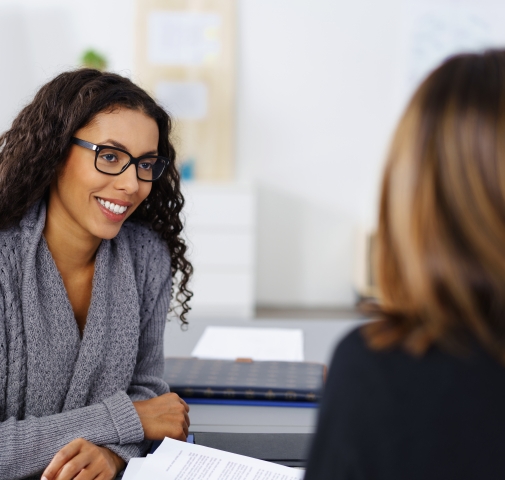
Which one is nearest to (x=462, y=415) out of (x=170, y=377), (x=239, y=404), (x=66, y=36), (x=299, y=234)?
(x=239, y=404)

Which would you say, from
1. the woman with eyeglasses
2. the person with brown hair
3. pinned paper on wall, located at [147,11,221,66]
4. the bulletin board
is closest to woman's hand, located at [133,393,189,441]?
the woman with eyeglasses

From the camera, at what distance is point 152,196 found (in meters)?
1.59

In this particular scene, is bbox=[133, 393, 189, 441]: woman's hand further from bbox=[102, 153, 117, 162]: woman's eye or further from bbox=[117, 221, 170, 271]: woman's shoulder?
bbox=[102, 153, 117, 162]: woman's eye

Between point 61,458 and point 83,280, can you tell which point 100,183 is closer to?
point 83,280

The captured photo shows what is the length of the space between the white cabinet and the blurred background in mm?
299

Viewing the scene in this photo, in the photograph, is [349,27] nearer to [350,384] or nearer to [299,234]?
[299,234]

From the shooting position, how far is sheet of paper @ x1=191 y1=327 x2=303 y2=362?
5.58 feet

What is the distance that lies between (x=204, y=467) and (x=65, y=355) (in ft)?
1.33

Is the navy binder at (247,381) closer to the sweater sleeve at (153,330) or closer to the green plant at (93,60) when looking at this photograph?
the sweater sleeve at (153,330)

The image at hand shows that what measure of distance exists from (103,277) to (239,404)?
1.32 ft

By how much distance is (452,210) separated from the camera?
1.99 ft

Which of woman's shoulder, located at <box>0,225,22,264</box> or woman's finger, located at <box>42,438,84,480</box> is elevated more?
woman's shoulder, located at <box>0,225,22,264</box>

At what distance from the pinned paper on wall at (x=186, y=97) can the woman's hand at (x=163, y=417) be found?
3.67m

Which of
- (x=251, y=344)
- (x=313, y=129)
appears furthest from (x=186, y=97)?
(x=251, y=344)
